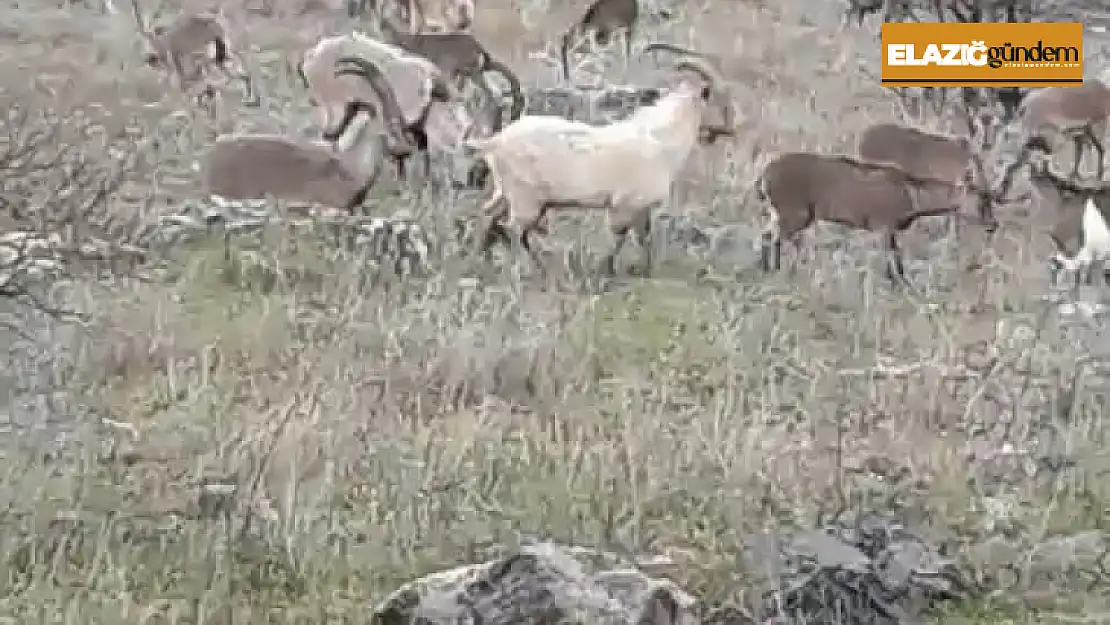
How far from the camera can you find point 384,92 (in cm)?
855

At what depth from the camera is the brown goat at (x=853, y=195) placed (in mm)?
7543

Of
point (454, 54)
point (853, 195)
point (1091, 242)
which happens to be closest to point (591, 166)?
point (853, 195)

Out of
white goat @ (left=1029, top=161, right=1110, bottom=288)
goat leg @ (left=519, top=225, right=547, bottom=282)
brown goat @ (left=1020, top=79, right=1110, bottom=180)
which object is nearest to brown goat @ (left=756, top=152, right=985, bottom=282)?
white goat @ (left=1029, top=161, right=1110, bottom=288)

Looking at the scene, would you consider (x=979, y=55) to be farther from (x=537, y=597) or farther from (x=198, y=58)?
(x=537, y=597)

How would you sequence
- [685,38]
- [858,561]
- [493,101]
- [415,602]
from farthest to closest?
[685,38]
[493,101]
[858,561]
[415,602]

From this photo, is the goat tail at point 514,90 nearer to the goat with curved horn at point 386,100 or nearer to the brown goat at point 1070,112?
the goat with curved horn at point 386,100

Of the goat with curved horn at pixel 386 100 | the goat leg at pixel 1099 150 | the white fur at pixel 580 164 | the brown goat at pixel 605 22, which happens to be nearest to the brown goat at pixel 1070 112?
Result: the goat leg at pixel 1099 150

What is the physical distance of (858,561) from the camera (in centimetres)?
450

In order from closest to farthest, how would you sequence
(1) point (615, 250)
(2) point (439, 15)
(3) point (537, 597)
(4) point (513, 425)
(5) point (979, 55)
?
1. (3) point (537, 597)
2. (4) point (513, 425)
3. (1) point (615, 250)
4. (5) point (979, 55)
5. (2) point (439, 15)

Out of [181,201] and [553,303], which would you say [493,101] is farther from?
[553,303]

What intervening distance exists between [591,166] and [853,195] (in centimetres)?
119

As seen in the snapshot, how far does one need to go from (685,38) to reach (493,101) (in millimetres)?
4313

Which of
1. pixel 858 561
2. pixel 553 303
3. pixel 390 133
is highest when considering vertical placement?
pixel 390 133

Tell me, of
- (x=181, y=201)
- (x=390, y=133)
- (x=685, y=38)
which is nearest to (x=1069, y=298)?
(x=390, y=133)
